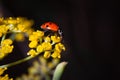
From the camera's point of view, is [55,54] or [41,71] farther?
[41,71]

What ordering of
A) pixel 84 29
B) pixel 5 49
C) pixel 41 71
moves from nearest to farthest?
pixel 5 49
pixel 41 71
pixel 84 29

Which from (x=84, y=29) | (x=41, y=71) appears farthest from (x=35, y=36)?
(x=84, y=29)

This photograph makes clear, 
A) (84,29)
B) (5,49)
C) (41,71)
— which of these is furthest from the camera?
(84,29)

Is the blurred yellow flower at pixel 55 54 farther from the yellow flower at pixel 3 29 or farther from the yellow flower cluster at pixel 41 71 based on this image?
the yellow flower cluster at pixel 41 71

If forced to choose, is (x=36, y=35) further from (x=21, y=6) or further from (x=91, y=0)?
(x=91, y=0)

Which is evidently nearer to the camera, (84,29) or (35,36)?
(35,36)

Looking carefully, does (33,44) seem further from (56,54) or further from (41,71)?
(41,71)

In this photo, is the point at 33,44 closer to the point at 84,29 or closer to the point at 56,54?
the point at 56,54

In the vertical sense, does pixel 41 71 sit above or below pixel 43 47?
below

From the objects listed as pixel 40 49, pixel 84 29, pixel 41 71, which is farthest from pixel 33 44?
pixel 84 29
